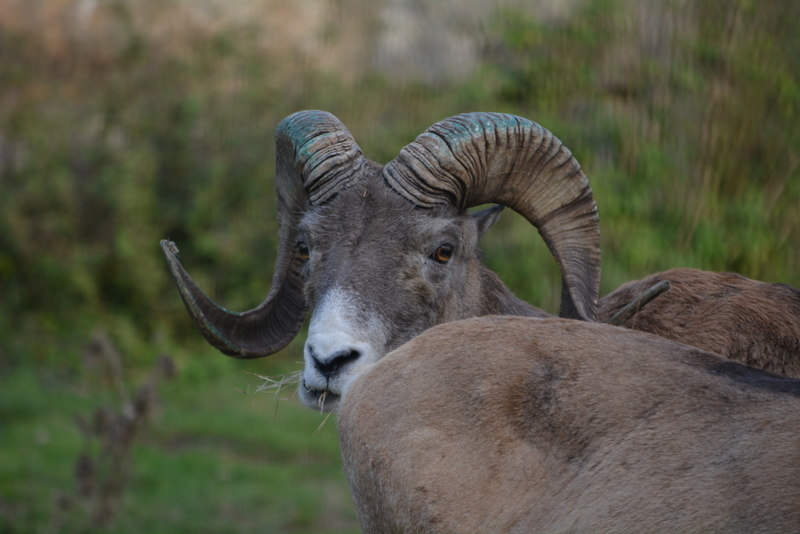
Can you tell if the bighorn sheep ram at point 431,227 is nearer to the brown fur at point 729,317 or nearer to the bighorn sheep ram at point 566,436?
the brown fur at point 729,317

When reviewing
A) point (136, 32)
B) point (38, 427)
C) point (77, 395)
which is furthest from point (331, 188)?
point (136, 32)

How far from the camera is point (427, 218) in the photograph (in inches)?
173

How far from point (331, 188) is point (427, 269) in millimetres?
665

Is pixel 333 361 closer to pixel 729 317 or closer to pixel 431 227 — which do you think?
pixel 431 227

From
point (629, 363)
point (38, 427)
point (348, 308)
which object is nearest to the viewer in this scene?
point (629, 363)

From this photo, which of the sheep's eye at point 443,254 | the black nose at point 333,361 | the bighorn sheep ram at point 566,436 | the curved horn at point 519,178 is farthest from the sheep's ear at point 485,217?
the bighorn sheep ram at point 566,436

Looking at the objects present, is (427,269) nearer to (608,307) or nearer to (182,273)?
(608,307)

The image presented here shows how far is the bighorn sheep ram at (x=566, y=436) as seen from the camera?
221 cm

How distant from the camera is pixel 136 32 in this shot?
1420 cm

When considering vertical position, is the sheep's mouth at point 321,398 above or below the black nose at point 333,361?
below

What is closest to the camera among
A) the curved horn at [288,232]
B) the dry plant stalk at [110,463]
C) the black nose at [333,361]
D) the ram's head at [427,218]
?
the black nose at [333,361]

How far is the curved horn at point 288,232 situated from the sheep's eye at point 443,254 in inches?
22.8

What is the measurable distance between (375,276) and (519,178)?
0.98 m

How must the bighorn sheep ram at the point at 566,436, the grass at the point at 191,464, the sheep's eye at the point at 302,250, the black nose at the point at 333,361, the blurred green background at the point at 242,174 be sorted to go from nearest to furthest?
the bighorn sheep ram at the point at 566,436
the black nose at the point at 333,361
the sheep's eye at the point at 302,250
the grass at the point at 191,464
the blurred green background at the point at 242,174
